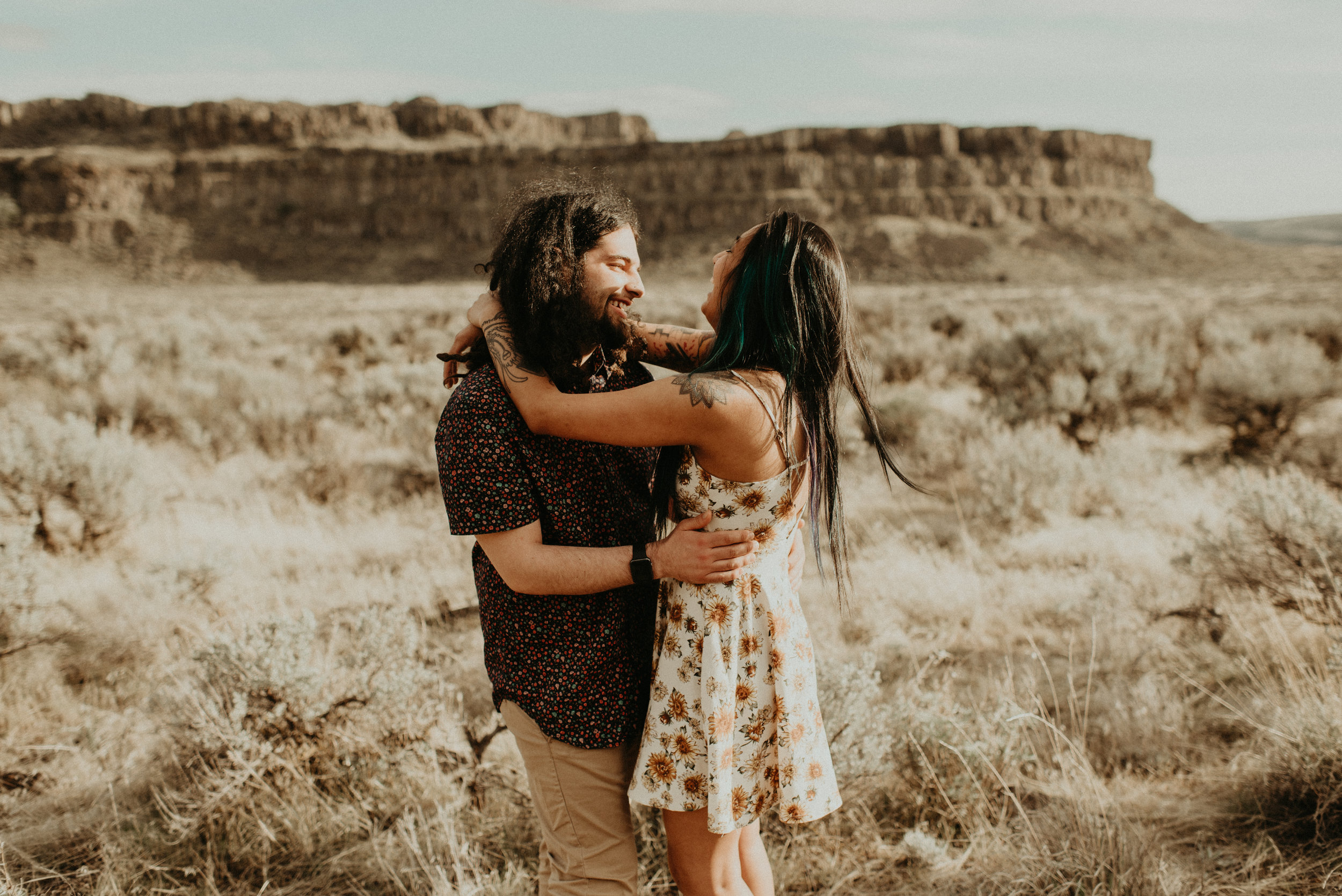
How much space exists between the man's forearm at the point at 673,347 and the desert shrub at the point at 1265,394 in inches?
278

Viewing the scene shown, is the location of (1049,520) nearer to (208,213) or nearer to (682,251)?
(682,251)

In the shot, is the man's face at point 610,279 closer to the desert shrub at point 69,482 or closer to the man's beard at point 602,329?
the man's beard at point 602,329

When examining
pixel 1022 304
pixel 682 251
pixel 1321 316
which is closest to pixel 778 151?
pixel 682 251

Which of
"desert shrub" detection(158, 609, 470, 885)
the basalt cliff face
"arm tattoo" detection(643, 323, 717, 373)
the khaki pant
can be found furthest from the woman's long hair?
the basalt cliff face

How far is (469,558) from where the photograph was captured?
5219mm

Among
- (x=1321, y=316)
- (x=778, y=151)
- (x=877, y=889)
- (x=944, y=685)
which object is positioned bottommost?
(x=877, y=889)

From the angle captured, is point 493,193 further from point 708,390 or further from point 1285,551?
point 708,390

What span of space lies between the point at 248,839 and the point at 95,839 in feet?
1.50

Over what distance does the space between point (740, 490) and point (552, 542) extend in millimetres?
415

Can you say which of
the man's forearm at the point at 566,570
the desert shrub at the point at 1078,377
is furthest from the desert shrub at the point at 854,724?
the desert shrub at the point at 1078,377

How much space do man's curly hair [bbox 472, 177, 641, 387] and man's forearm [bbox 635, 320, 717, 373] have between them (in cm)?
39

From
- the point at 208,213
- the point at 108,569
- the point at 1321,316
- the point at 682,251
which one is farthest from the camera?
the point at 208,213

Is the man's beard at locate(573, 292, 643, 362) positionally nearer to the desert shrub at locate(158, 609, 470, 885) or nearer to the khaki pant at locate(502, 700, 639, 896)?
the khaki pant at locate(502, 700, 639, 896)

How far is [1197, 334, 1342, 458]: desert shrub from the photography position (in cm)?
735
